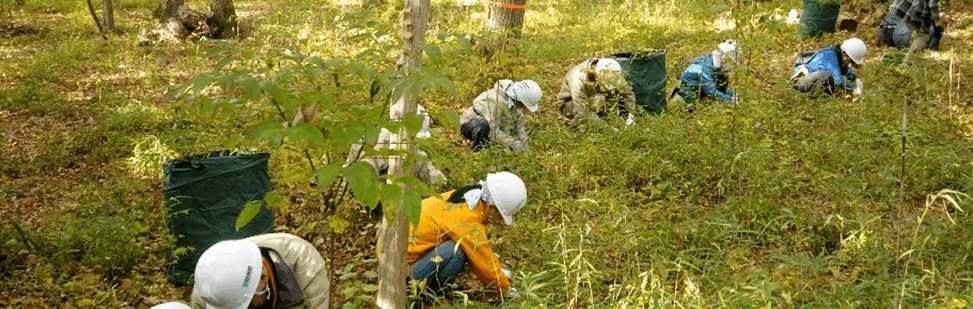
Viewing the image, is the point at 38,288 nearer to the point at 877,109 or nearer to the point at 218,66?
the point at 218,66

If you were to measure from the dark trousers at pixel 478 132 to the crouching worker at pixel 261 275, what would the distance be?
2.84m

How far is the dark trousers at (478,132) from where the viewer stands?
6.44m

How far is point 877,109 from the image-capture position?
6574 millimetres

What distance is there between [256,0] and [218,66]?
1449 cm

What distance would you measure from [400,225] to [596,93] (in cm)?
425

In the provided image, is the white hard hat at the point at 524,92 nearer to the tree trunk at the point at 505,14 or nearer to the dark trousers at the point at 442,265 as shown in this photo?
the tree trunk at the point at 505,14

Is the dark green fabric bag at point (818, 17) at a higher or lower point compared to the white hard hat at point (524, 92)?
lower

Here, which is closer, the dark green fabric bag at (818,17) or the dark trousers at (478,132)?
the dark trousers at (478,132)

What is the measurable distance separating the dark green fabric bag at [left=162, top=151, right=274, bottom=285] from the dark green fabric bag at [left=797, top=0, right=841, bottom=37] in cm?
794

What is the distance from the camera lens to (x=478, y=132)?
6445mm

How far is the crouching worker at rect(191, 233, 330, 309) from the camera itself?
323 centimetres

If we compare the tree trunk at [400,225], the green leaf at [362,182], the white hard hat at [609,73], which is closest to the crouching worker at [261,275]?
the tree trunk at [400,225]

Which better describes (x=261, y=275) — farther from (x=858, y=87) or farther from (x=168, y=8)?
(x=168, y=8)

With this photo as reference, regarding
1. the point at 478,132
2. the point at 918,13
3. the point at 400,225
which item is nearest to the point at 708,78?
the point at 478,132
